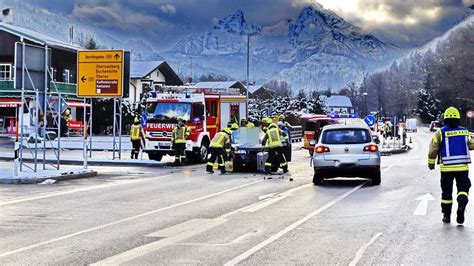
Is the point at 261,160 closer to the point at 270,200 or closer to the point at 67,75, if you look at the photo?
the point at 270,200

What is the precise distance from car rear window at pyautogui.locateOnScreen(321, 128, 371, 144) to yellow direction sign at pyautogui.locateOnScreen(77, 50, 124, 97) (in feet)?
31.6

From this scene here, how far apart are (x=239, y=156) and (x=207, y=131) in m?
5.46

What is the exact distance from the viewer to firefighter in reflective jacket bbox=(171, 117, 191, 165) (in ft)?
81.6

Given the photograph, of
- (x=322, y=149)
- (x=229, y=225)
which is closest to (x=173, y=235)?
(x=229, y=225)

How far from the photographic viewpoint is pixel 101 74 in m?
23.8

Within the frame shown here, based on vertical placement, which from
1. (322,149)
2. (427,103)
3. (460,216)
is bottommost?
(460,216)

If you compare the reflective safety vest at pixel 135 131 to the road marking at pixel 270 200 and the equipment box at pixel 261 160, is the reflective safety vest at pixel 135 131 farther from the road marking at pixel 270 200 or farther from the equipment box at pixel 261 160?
the road marking at pixel 270 200

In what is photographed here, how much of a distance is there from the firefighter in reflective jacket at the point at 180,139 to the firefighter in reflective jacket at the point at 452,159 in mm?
15146

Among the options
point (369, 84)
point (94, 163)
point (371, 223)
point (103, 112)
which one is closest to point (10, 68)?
point (103, 112)

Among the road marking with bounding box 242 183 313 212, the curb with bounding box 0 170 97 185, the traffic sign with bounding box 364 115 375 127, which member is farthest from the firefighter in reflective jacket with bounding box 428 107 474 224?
the traffic sign with bounding box 364 115 375 127

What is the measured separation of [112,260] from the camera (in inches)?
304

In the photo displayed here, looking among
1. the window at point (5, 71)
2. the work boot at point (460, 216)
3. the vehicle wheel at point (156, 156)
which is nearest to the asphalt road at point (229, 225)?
the work boot at point (460, 216)

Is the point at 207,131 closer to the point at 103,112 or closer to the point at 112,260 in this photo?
the point at 112,260

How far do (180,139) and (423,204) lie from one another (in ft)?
44.3
